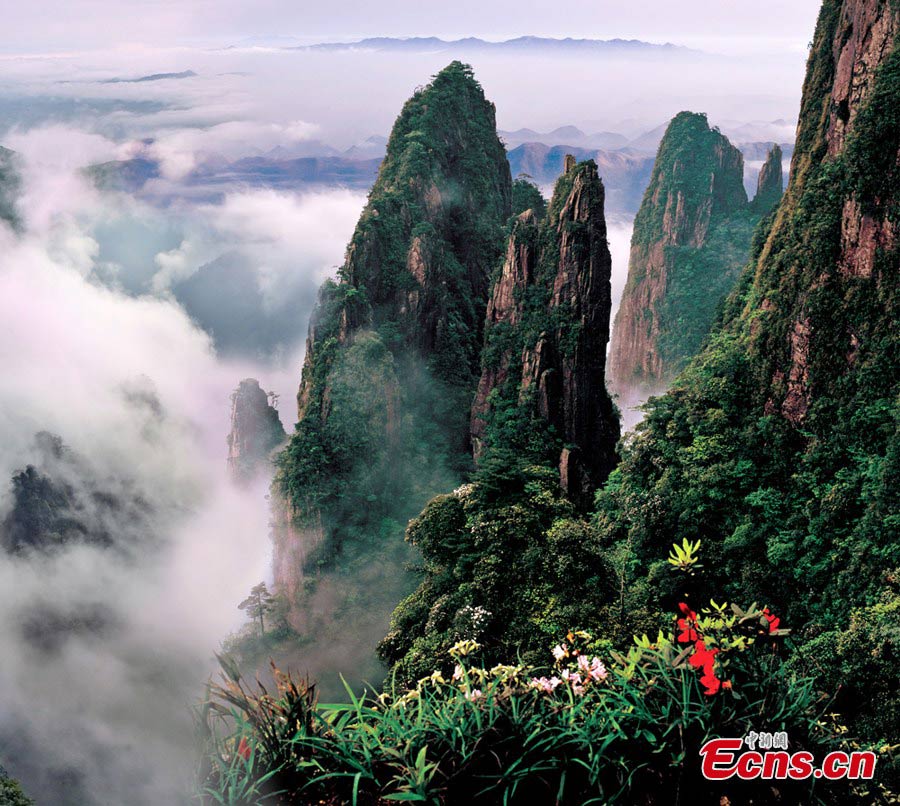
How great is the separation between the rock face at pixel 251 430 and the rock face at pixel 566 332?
13.0m

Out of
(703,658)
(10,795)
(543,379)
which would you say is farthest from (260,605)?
(703,658)

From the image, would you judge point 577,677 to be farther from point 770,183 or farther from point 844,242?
point 770,183

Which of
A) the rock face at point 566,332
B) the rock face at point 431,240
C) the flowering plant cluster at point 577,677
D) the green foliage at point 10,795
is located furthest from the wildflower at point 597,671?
the rock face at point 431,240

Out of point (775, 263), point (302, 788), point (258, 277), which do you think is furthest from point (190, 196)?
point (302, 788)

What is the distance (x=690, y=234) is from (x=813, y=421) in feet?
141

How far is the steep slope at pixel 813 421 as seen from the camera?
51.0ft

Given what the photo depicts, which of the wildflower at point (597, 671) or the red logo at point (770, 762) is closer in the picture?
the red logo at point (770, 762)

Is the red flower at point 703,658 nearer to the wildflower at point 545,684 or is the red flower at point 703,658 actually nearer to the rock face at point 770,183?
the wildflower at point 545,684

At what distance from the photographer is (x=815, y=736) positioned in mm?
3080

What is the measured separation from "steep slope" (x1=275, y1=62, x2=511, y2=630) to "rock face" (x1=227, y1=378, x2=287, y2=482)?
4.19m

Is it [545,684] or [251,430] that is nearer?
[545,684]

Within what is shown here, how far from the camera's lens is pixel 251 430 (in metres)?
37.1

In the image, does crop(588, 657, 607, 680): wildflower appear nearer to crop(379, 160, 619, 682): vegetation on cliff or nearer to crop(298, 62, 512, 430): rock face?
crop(379, 160, 619, 682): vegetation on cliff

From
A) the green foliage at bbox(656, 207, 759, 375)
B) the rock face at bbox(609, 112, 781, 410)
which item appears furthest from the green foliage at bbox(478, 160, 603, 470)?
the rock face at bbox(609, 112, 781, 410)
